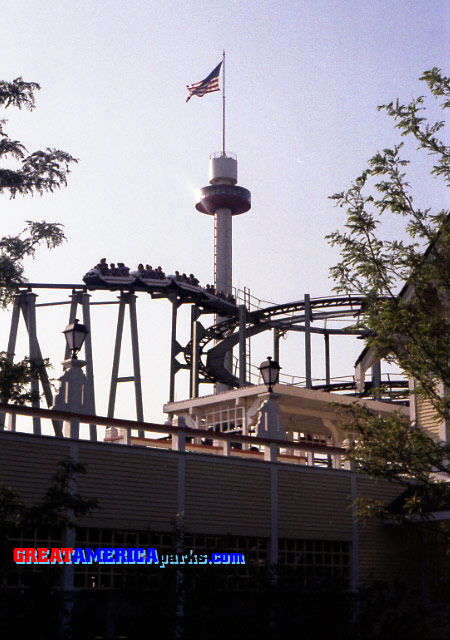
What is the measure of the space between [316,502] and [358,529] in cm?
118

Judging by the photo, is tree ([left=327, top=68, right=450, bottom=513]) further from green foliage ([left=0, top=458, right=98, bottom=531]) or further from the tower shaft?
the tower shaft

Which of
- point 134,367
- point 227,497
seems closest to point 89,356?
point 134,367

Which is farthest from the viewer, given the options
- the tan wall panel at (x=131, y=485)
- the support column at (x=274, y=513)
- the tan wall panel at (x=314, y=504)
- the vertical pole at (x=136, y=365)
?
the vertical pole at (x=136, y=365)

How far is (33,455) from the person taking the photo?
46.1 ft

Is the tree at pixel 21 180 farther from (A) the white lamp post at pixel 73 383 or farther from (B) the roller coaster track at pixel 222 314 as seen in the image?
(B) the roller coaster track at pixel 222 314

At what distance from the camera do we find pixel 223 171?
67750mm

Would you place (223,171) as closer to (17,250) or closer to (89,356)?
(89,356)

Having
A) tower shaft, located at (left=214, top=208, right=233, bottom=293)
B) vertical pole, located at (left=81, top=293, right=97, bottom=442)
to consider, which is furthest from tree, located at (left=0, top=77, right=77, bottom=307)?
tower shaft, located at (left=214, top=208, right=233, bottom=293)

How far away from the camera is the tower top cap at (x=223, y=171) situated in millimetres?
67375

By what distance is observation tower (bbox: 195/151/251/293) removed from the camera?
6265 cm

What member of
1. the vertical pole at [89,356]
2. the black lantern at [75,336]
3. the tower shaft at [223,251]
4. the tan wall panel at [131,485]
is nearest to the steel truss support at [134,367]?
the vertical pole at [89,356]

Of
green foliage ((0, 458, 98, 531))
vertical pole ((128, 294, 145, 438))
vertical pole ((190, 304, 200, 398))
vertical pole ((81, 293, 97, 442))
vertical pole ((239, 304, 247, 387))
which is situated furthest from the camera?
vertical pole ((190, 304, 200, 398))

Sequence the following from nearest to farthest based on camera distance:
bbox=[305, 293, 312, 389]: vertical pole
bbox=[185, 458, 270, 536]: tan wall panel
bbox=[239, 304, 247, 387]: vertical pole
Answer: bbox=[185, 458, 270, 536]: tan wall panel, bbox=[305, 293, 312, 389]: vertical pole, bbox=[239, 304, 247, 387]: vertical pole

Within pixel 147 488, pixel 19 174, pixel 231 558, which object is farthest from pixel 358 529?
pixel 19 174
